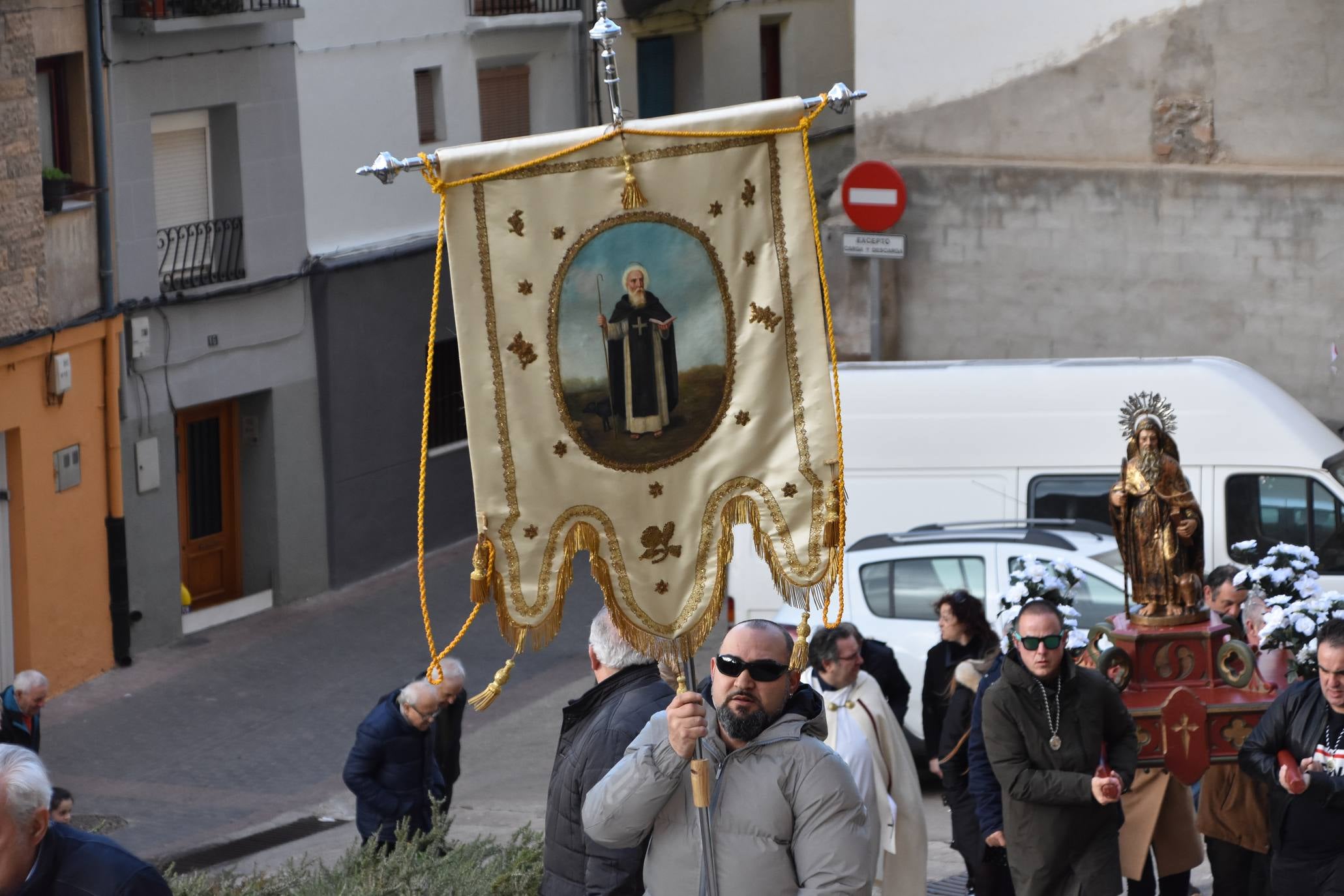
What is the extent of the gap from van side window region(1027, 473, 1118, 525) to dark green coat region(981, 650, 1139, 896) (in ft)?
20.4

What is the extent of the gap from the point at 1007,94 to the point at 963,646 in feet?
36.1

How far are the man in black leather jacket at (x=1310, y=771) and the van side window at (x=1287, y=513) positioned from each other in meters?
6.24

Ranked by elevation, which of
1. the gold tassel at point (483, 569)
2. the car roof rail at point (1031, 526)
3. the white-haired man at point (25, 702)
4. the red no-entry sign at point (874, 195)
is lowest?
the white-haired man at point (25, 702)

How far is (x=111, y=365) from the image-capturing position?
1695cm

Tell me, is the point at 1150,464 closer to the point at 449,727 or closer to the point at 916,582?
the point at 449,727

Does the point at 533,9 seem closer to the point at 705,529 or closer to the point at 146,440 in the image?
the point at 146,440

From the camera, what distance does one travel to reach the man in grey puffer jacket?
5.65 metres

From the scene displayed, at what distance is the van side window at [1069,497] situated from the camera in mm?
14109

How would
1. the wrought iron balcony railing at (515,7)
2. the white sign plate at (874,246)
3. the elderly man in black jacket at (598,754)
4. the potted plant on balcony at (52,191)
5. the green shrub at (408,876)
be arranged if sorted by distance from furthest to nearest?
1. the wrought iron balcony railing at (515,7)
2. the white sign plate at (874,246)
3. the potted plant on balcony at (52,191)
4. the green shrub at (408,876)
5. the elderly man in black jacket at (598,754)

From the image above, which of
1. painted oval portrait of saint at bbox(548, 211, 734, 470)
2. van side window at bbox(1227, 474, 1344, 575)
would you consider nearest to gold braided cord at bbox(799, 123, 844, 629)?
painted oval portrait of saint at bbox(548, 211, 734, 470)

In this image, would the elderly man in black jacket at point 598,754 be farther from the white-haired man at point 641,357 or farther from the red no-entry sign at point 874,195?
the red no-entry sign at point 874,195

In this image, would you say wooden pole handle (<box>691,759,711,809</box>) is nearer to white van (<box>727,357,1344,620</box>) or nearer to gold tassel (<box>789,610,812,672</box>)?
gold tassel (<box>789,610,812,672</box>)

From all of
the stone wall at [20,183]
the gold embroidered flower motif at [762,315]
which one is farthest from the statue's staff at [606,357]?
the stone wall at [20,183]

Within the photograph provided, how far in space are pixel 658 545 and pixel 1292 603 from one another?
3.39m
